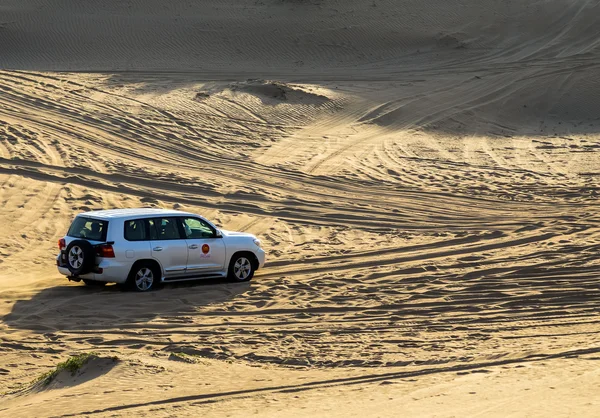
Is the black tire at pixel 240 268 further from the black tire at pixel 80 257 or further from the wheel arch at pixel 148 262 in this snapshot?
the black tire at pixel 80 257

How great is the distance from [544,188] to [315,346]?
14056 millimetres

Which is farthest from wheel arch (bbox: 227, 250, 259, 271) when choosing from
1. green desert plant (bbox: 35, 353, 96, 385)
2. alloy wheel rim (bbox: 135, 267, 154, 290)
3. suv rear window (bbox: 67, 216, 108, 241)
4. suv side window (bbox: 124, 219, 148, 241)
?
green desert plant (bbox: 35, 353, 96, 385)

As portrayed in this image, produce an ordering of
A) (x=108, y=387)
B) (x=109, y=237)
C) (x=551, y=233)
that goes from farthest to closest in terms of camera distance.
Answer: (x=551, y=233) → (x=109, y=237) → (x=108, y=387)

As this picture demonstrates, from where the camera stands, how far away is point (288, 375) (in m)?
11.3

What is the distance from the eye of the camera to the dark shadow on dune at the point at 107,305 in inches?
547

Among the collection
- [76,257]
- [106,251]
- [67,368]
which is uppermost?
[106,251]

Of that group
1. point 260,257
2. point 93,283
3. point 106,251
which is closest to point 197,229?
point 260,257

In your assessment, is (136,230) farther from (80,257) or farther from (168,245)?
(80,257)

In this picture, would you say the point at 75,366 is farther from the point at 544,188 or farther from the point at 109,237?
the point at 544,188

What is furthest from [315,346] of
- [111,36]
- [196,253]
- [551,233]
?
[111,36]

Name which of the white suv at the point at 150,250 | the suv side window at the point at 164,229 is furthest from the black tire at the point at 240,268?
the suv side window at the point at 164,229

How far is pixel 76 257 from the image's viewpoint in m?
15.4

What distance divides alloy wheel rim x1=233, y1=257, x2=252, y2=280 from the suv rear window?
7.54ft

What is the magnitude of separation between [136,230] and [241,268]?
193cm
